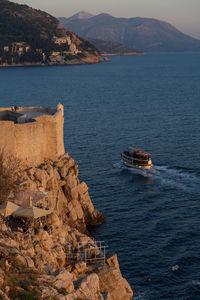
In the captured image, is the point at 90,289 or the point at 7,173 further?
the point at 7,173

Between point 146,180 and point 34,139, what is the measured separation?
20.5 m

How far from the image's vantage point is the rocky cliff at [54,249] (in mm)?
19438

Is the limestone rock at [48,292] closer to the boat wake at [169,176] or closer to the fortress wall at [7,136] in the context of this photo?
the fortress wall at [7,136]

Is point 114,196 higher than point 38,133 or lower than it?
lower

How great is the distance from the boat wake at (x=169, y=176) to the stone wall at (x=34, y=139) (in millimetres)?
15705

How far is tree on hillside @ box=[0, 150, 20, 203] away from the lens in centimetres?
2998

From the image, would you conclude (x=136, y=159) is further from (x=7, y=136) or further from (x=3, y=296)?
(x=3, y=296)

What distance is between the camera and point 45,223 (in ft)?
96.3

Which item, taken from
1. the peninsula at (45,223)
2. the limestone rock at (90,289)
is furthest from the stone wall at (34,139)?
the limestone rock at (90,289)

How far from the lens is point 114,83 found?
156250mm

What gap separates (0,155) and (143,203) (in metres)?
18.1

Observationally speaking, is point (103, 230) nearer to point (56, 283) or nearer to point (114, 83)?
point (56, 283)

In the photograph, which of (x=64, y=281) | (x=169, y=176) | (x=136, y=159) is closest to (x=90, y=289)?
(x=64, y=281)

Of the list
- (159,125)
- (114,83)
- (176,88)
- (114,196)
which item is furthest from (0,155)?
(114,83)
